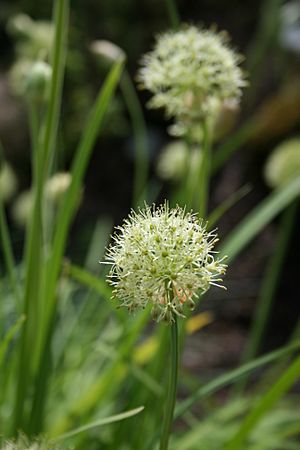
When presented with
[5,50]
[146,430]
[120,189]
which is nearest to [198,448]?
[146,430]

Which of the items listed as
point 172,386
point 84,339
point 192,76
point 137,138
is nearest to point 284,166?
point 137,138

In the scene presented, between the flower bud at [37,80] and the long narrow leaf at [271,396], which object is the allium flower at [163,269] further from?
the flower bud at [37,80]

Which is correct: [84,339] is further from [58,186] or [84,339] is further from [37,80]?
[37,80]

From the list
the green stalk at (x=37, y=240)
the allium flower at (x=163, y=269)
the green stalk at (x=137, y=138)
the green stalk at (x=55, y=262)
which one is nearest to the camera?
the allium flower at (x=163, y=269)

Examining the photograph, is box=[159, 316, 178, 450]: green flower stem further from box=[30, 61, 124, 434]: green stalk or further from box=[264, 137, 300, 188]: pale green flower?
box=[264, 137, 300, 188]: pale green flower

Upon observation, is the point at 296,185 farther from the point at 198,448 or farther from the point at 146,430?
the point at 198,448

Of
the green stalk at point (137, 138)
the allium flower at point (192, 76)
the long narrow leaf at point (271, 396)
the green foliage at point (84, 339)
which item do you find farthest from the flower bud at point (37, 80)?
the long narrow leaf at point (271, 396)

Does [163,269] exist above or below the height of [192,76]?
below

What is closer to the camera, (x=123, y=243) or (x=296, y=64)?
(x=123, y=243)
